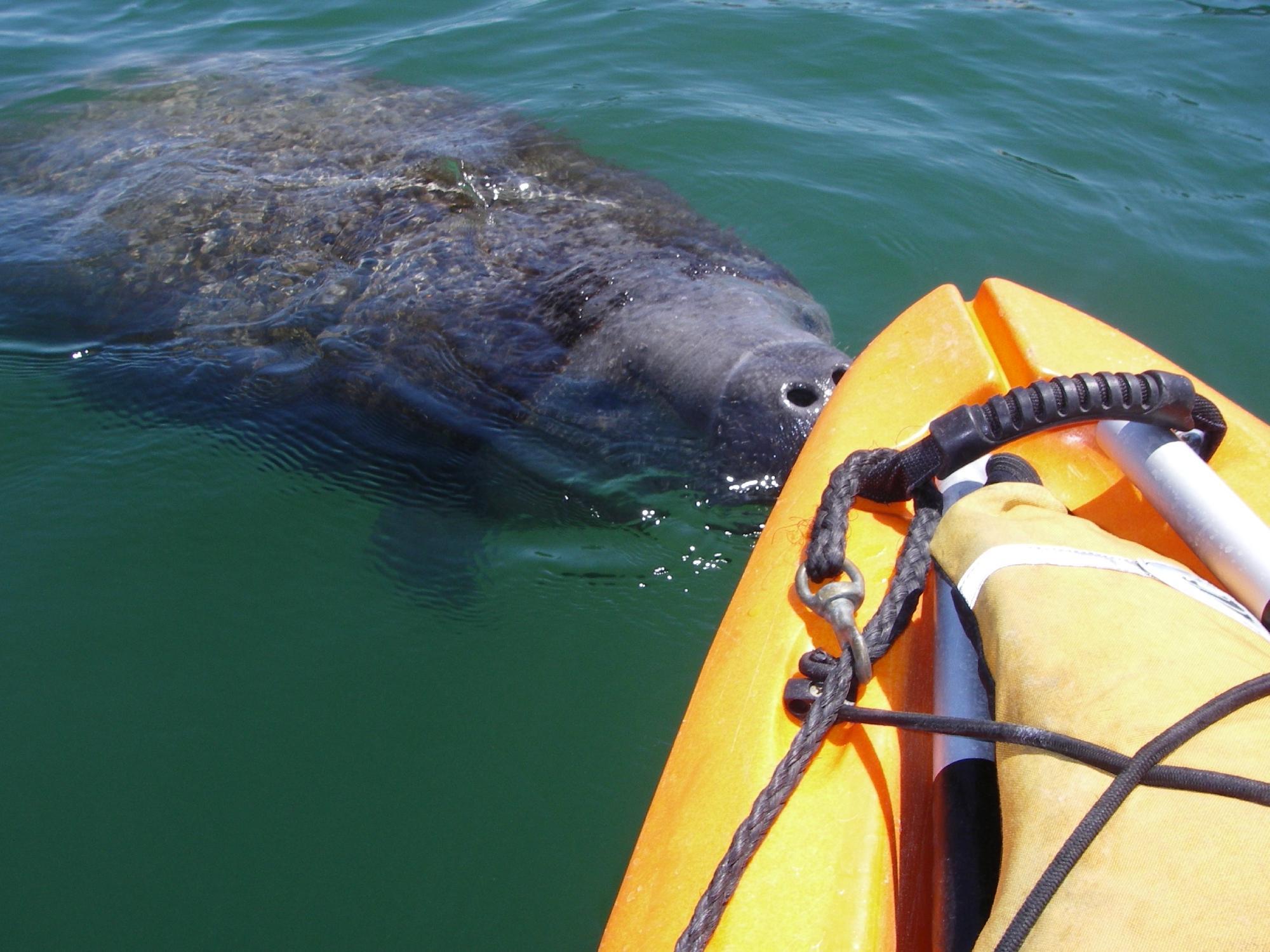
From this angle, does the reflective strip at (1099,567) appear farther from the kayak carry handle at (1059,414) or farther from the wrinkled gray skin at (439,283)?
the wrinkled gray skin at (439,283)

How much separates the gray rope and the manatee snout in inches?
34.6

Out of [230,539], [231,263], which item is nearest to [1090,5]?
[231,263]

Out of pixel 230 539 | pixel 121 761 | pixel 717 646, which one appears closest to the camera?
pixel 717 646

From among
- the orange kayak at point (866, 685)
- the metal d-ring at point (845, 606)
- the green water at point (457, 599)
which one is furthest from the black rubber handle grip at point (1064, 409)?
the green water at point (457, 599)

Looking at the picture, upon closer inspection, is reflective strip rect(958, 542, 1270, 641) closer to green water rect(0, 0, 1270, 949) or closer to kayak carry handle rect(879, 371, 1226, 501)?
kayak carry handle rect(879, 371, 1226, 501)

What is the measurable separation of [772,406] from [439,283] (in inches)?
80.2

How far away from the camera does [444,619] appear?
437cm

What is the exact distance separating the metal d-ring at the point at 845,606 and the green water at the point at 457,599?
4.45ft

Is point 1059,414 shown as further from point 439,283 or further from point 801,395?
point 439,283

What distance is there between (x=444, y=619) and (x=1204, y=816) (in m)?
3.24

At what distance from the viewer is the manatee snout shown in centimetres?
404

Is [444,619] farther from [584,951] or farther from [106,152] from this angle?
[106,152]

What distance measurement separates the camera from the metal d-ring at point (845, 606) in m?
2.52

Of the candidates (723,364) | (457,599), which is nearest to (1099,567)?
(723,364)
